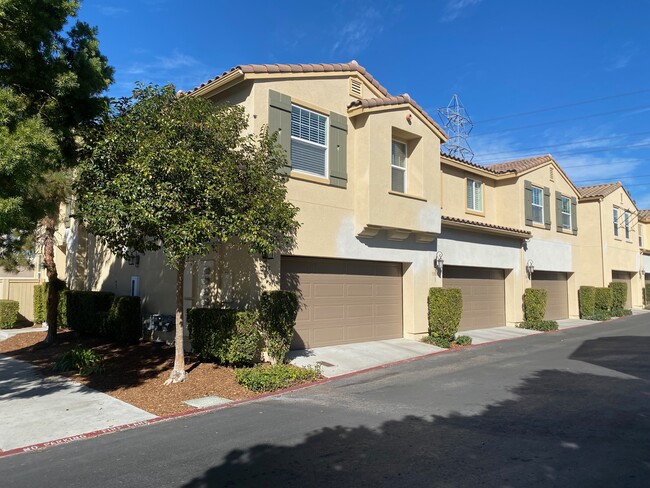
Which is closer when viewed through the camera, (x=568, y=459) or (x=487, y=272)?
(x=568, y=459)

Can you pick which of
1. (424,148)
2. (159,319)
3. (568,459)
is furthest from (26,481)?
(424,148)

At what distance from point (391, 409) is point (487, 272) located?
1249 cm

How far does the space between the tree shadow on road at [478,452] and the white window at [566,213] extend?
1756 centimetres

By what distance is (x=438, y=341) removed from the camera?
14242 mm

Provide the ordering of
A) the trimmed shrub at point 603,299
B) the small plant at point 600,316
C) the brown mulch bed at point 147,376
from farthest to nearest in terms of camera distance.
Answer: the trimmed shrub at point 603,299 < the small plant at point 600,316 < the brown mulch bed at point 147,376

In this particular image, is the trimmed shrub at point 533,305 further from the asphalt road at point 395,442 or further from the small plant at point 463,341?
the asphalt road at point 395,442

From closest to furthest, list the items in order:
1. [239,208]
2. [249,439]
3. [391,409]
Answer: [249,439] < [391,409] < [239,208]

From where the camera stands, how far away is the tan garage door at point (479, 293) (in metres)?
17.4

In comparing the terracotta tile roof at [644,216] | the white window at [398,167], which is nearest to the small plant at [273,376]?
the white window at [398,167]

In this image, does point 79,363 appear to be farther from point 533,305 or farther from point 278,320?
point 533,305

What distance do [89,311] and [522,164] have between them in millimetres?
18259

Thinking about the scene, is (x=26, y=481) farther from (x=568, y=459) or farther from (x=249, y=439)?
(x=568, y=459)

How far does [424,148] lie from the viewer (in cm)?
1477

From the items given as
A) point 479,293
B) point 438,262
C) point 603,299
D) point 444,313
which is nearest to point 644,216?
point 603,299
